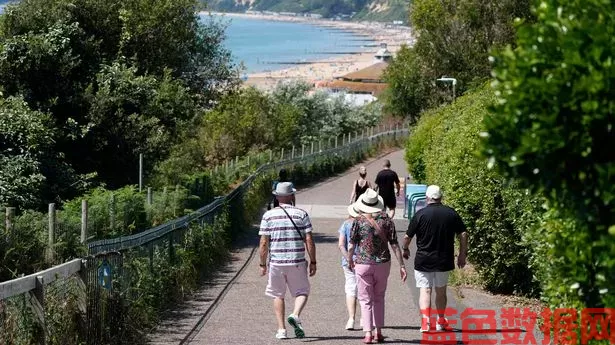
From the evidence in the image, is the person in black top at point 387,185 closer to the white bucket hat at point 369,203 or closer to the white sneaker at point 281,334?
the white sneaker at point 281,334

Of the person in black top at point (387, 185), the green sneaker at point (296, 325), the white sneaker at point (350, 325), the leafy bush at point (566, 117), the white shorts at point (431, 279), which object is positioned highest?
the leafy bush at point (566, 117)

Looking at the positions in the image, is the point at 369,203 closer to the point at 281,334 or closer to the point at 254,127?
the point at 281,334

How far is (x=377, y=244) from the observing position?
11.4 metres

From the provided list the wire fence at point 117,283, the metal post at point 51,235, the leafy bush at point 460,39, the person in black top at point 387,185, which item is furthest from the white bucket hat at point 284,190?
the leafy bush at point 460,39

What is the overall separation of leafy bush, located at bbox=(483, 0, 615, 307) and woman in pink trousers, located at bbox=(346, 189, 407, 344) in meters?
5.87

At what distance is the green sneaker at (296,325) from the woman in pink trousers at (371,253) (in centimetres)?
70

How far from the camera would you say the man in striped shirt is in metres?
11.6

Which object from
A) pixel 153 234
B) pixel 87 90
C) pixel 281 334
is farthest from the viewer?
pixel 87 90

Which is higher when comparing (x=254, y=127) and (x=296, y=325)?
(x=296, y=325)

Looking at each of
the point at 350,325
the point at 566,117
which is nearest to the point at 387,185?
the point at 350,325

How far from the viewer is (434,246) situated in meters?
11.5

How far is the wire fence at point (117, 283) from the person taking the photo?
923 cm

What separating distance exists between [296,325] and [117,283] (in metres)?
1.85

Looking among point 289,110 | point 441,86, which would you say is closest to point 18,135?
point 289,110
